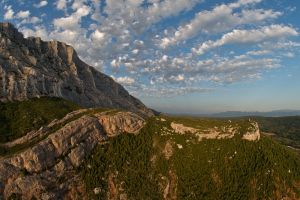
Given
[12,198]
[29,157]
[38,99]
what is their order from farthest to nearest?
1. [38,99]
2. [29,157]
3. [12,198]

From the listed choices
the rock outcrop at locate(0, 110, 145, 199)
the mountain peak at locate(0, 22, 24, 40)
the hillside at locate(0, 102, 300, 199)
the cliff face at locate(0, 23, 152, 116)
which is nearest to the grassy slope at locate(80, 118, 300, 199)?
the hillside at locate(0, 102, 300, 199)

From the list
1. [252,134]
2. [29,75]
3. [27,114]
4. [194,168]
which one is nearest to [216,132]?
[252,134]

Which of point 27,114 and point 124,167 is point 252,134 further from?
point 27,114

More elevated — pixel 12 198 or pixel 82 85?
pixel 82 85

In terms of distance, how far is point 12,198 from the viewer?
92688 mm

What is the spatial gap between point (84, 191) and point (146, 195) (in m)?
18.9

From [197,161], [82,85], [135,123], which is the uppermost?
[82,85]

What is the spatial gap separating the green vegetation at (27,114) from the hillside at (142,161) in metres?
6.19

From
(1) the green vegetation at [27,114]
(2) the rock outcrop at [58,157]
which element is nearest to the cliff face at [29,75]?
(1) the green vegetation at [27,114]

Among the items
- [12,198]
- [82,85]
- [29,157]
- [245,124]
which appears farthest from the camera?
[82,85]

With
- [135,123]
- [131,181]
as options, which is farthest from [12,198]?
[135,123]

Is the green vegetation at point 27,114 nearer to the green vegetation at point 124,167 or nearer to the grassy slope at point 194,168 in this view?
the green vegetation at point 124,167

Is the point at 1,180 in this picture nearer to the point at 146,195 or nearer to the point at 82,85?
the point at 146,195

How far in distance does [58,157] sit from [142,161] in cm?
2695
